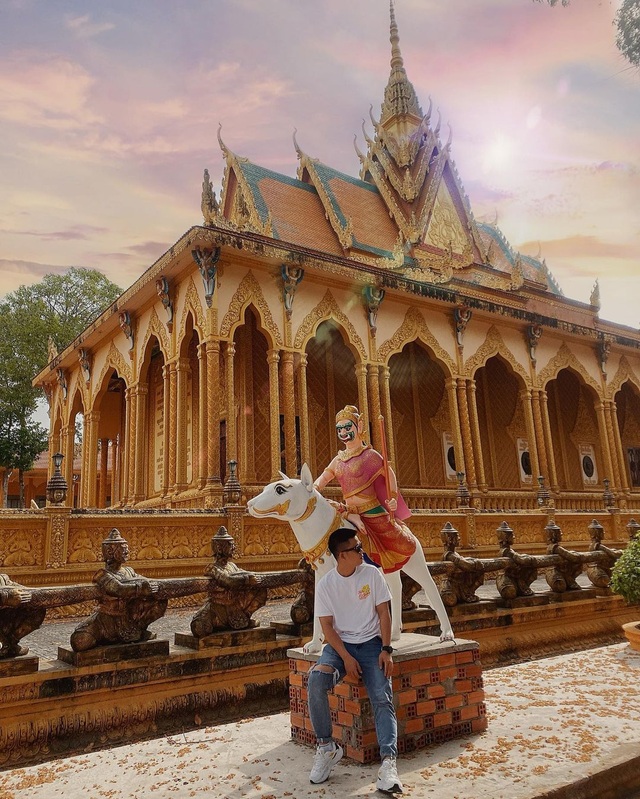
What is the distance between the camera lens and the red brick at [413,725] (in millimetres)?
3527

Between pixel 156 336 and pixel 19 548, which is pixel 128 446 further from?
pixel 19 548

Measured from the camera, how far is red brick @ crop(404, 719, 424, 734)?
3.53m

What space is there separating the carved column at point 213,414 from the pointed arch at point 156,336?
1.91m

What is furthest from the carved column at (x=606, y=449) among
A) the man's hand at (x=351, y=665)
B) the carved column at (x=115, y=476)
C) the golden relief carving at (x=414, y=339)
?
the man's hand at (x=351, y=665)

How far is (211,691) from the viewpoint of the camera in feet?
16.1

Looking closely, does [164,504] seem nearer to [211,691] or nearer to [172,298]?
[172,298]

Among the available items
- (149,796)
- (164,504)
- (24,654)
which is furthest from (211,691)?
(164,504)

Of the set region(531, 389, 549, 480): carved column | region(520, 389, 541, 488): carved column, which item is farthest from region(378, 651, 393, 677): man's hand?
region(531, 389, 549, 480): carved column

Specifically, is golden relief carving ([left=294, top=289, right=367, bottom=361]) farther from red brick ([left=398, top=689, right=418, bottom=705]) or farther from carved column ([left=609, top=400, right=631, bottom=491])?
red brick ([left=398, top=689, right=418, bottom=705])

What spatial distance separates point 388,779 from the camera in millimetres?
2855

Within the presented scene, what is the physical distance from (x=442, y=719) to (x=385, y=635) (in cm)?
78

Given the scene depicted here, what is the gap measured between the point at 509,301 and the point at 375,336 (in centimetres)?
688

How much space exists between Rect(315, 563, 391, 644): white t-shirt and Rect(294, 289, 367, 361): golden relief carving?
9949 millimetres

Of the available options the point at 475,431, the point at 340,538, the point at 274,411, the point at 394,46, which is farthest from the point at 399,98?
the point at 340,538
